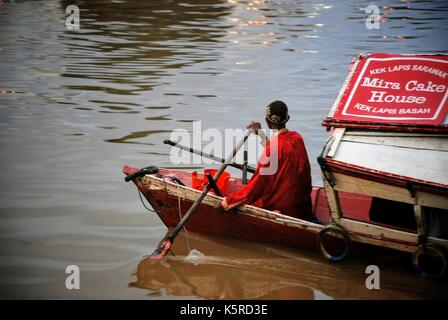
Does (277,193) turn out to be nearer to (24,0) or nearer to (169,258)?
(169,258)

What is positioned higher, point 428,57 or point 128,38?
point 428,57

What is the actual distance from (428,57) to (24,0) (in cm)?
3447

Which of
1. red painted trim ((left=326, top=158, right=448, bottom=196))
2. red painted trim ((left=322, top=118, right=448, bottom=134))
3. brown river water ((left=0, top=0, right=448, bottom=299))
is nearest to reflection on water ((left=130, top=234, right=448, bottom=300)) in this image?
brown river water ((left=0, top=0, right=448, bottom=299))

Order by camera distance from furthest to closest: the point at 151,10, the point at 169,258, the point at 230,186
Result: the point at 151,10, the point at 230,186, the point at 169,258

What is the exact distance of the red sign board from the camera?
21.3ft

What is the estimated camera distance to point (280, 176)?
7.16m

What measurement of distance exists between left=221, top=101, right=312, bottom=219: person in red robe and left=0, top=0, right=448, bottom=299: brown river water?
0.58 metres

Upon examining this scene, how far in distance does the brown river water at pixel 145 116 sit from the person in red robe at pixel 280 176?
0.58 meters

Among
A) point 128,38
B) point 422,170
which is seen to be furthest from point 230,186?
point 128,38

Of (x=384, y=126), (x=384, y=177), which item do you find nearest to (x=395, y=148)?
(x=384, y=126)

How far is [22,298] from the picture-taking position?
6.94 m

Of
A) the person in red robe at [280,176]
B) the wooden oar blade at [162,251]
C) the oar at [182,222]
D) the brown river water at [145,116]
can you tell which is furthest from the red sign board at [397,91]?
the wooden oar blade at [162,251]

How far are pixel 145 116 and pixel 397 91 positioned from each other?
26.3 ft

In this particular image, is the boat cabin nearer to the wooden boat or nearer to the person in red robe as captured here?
the wooden boat
